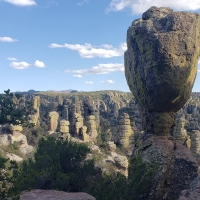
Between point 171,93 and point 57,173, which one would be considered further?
point 57,173

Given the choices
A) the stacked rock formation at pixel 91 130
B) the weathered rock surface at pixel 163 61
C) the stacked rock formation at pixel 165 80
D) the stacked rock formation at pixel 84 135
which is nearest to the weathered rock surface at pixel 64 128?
the stacked rock formation at pixel 84 135

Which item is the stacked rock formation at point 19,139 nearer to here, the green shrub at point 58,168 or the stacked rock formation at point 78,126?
the stacked rock formation at point 78,126

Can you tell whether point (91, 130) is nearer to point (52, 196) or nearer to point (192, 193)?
point (52, 196)

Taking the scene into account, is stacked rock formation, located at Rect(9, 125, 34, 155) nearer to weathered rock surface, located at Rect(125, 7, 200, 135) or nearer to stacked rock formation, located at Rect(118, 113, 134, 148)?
stacked rock formation, located at Rect(118, 113, 134, 148)

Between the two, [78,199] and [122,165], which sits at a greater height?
[78,199]

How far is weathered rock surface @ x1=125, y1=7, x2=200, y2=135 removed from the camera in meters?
15.3

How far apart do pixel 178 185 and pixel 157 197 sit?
1.47 metres

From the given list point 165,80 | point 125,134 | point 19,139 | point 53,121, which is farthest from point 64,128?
point 165,80

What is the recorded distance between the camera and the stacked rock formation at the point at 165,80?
49.5ft

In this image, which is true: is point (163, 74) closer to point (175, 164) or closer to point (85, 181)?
point (175, 164)

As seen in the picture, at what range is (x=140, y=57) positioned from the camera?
16.6 m

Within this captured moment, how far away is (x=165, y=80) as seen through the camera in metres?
15.4

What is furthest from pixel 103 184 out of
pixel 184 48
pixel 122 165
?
pixel 122 165

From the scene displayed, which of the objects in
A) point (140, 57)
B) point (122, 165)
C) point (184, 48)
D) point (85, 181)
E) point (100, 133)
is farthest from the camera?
point (100, 133)
